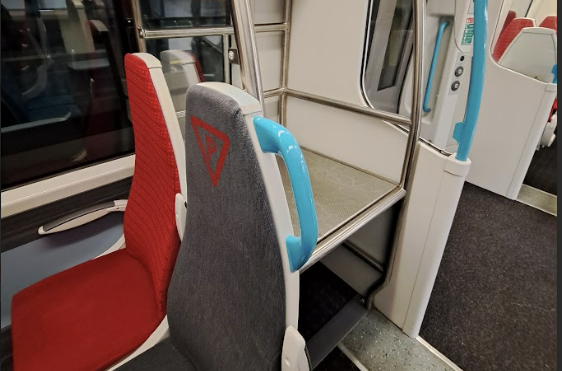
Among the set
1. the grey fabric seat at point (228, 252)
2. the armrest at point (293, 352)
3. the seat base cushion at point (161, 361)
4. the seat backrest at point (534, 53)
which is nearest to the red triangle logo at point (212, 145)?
the grey fabric seat at point (228, 252)

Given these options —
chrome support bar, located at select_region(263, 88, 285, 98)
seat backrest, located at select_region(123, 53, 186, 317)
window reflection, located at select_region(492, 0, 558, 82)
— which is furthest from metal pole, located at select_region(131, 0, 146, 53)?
window reflection, located at select_region(492, 0, 558, 82)

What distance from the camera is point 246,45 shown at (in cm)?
84

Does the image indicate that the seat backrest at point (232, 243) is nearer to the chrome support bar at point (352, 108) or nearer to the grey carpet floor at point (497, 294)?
the chrome support bar at point (352, 108)

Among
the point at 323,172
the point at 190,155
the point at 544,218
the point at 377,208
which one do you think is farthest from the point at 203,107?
the point at 544,218

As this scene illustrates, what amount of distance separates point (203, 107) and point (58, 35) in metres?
0.99

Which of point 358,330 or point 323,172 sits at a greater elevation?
point 323,172

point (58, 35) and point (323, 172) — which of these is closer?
point (58, 35)

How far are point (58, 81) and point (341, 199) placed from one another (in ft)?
3.92

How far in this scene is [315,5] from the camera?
1.41 metres

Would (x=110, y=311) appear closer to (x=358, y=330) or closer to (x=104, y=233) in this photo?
(x=104, y=233)

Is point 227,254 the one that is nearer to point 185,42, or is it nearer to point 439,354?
point 185,42

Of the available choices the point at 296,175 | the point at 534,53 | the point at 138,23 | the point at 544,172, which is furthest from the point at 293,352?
the point at 544,172

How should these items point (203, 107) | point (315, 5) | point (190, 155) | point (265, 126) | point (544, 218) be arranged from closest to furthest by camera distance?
1. point (265, 126)
2. point (203, 107)
3. point (190, 155)
4. point (315, 5)
5. point (544, 218)

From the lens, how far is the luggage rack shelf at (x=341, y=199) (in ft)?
3.53
